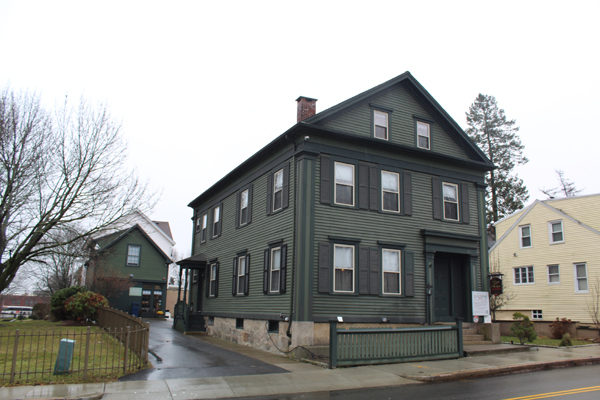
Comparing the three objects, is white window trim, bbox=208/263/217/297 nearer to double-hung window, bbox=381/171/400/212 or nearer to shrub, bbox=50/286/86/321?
shrub, bbox=50/286/86/321

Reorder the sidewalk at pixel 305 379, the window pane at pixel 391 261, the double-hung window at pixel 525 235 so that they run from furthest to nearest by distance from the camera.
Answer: the double-hung window at pixel 525 235
the window pane at pixel 391 261
the sidewalk at pixel 305 379

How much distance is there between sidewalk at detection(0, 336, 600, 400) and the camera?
959 cm

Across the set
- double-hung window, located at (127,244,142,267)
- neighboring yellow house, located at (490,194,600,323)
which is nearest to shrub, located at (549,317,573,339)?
neighboring yellow house, located at (490,194,600,323)

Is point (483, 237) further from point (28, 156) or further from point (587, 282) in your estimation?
point (28, 156)

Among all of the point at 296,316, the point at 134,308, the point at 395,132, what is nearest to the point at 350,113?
the point at 395,132

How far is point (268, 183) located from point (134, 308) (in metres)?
22.5

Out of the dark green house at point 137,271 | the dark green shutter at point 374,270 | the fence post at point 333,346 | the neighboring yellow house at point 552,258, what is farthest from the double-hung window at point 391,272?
the dark green house at point 137,271

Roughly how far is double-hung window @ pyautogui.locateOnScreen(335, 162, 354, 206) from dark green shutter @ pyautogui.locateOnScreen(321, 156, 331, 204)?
420mm

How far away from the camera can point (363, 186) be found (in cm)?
1759

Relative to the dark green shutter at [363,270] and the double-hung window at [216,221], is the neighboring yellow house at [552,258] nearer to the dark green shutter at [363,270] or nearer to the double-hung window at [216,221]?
the dark green shutter at [363,270]

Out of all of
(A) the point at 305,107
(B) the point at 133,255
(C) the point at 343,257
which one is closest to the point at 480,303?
(C) the point at 343,257

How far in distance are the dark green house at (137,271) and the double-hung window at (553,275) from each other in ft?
93.3

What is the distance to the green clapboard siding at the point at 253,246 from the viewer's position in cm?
1708

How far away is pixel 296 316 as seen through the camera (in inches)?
607
